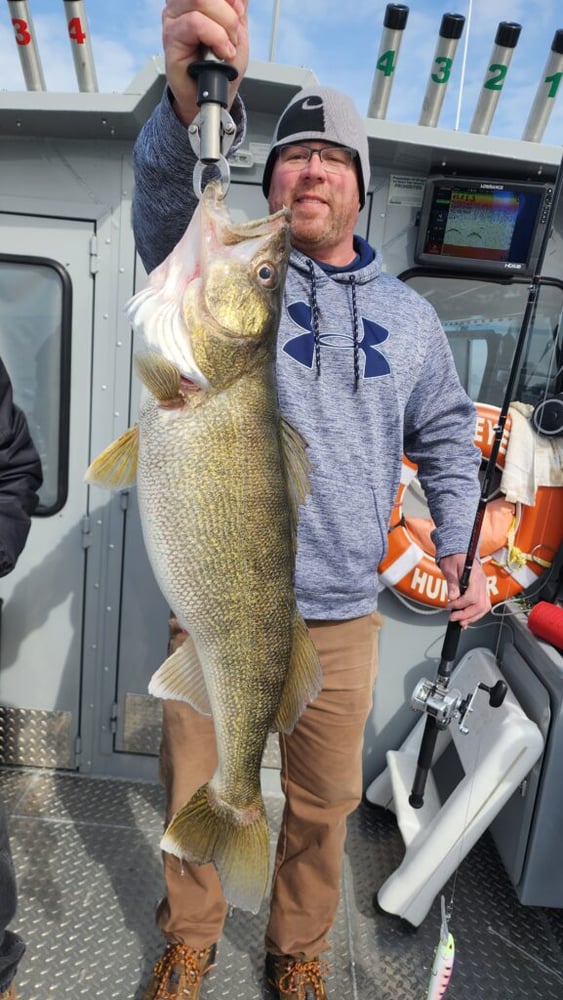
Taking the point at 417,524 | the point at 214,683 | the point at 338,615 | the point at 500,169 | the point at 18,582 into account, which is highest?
the point at 500,169

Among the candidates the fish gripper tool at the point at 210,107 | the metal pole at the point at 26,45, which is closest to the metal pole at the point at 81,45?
the metal pole at the point at 26,45

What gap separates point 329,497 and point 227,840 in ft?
3.13

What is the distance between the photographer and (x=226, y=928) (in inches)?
A: 98.5

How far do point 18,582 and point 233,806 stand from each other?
206 cm

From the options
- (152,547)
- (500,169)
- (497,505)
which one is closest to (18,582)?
(152,547)

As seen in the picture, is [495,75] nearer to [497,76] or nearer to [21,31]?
[497,76]

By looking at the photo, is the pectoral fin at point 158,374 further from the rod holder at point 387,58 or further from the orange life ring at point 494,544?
the rod holder at point 387,58

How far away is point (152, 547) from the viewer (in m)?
1.38

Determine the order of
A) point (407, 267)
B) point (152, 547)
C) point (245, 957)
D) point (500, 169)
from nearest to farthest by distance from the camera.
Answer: point (152, 547) → point (245, 957) → point (500, 169) → point (407, 267)

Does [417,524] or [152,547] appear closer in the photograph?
[152,547]

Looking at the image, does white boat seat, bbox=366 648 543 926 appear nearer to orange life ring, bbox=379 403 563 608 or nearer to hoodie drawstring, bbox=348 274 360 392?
orange life ring, bbox=379 403 563 608

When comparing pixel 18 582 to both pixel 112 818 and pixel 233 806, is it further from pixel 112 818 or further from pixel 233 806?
pixel 233 806

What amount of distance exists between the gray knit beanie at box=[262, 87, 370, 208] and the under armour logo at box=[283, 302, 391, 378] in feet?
1.63

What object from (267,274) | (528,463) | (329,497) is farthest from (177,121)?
(528,463)
